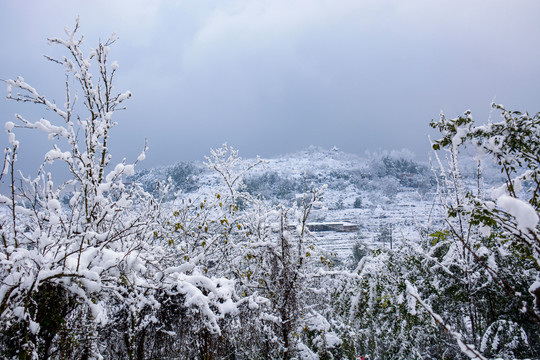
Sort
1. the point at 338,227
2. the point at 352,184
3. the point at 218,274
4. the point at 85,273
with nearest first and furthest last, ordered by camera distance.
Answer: the point at 85,273
the point at 218,274
the point at 338,227
the point at 352,184

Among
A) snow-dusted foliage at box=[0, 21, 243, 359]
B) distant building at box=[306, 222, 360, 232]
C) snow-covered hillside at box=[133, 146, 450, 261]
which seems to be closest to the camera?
snow-dusted foliage at box=[0, 21, 243, 359]

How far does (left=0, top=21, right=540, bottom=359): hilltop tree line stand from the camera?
263cm

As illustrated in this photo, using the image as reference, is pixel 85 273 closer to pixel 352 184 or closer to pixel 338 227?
pixel 338 227

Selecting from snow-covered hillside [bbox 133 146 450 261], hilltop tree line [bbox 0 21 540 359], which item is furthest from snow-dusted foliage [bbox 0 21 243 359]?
snow-covered hillside [bbox 133 146 450 261]

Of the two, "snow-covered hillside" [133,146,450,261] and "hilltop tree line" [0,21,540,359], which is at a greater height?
"snow-covered hillside" [133,146,450,261]

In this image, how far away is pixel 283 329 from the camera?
19.9ft

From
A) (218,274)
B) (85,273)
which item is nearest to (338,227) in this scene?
(218,274)

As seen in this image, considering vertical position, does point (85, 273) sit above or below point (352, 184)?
below

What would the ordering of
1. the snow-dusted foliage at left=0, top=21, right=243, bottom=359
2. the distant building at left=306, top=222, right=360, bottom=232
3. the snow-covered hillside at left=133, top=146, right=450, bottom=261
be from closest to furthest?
the snow-dusted foliage at left=0, top=21, right=243, bottom=359
the distant building at left=306, top=222, right=360, bottom=232
the snow-covered hillside at left=133, top=146, right=450, bottom=261

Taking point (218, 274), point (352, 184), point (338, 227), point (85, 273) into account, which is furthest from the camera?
point (352, 184)

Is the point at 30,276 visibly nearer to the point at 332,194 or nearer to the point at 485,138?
the point at 485,138

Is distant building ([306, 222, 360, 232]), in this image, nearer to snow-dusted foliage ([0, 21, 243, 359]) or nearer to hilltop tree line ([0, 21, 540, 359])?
hilltop tree line ([0, 21, 540, 359])

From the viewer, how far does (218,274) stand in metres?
7.59

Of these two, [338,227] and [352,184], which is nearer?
[338,227]
